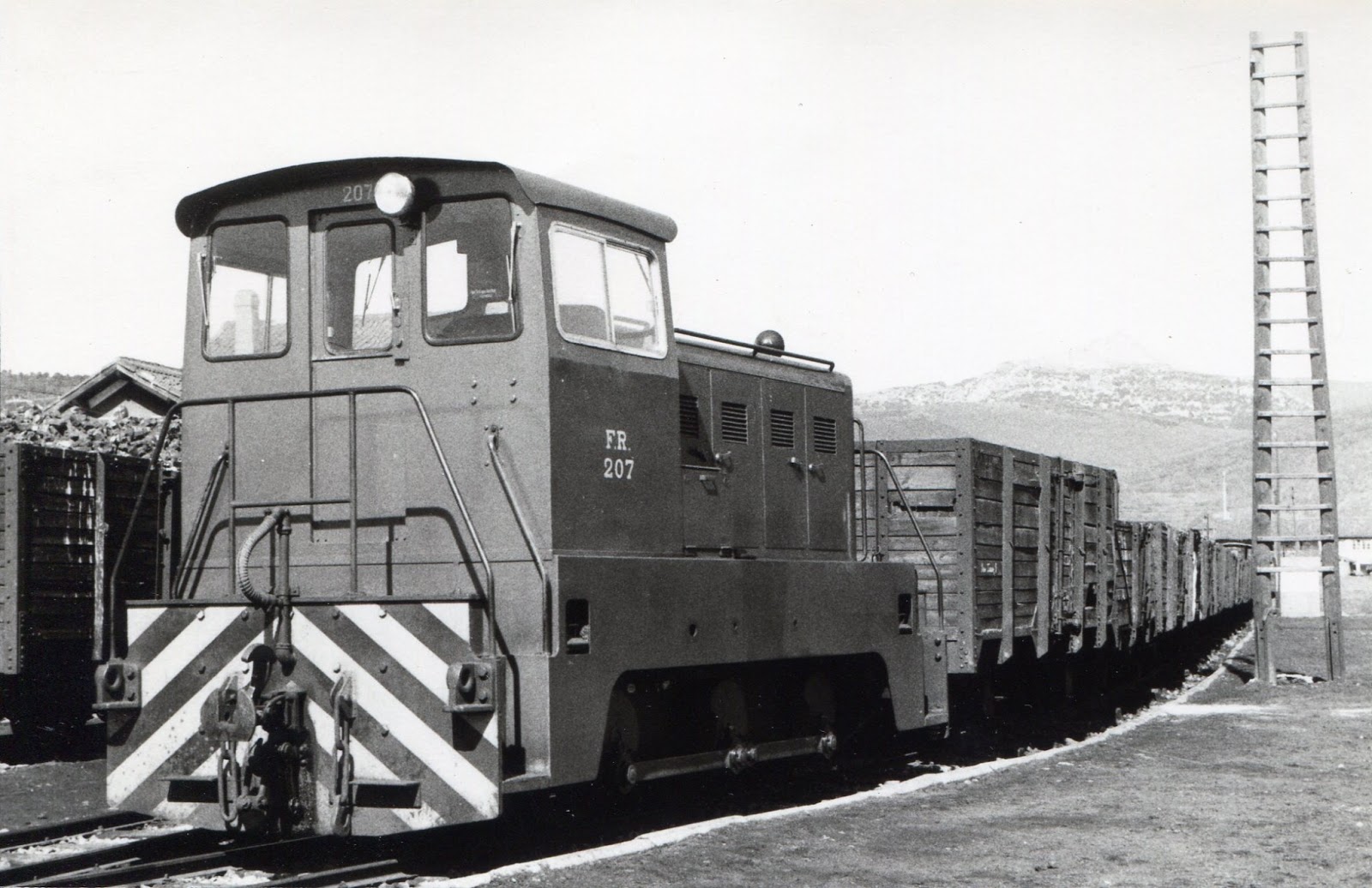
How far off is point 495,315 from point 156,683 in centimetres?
233

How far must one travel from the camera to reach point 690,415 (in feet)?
27.7

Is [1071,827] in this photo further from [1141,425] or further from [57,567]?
[1141,425]

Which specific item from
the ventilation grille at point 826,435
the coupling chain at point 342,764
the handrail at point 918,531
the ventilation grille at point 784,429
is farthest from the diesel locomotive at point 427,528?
the handrail at point 918,531

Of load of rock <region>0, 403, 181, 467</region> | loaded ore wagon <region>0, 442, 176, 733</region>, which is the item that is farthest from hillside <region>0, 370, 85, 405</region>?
loaded ore wagon <region>0, 442, 176, 733</region>

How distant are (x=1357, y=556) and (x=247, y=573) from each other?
71833 mm

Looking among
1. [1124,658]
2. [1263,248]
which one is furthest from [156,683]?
[1263,248]

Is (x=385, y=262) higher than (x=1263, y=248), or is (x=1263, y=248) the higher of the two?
(x=1263, y=248)

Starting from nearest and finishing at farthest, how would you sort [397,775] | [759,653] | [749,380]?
[397,775] < [759,653] < [749,380]

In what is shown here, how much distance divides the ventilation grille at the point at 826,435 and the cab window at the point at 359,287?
137 inches

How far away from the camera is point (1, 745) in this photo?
1157 centimetres

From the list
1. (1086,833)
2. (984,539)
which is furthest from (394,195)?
(984,539)

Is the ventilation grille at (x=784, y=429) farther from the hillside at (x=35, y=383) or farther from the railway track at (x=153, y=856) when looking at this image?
the hillside at (x=35, y=383)

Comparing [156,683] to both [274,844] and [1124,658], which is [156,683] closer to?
[274,844]

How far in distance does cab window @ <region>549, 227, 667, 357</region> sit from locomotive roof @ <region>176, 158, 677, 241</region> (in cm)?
15
